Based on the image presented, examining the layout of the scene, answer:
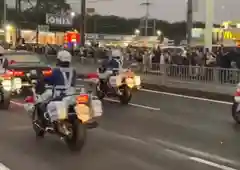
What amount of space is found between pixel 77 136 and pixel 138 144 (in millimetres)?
1367

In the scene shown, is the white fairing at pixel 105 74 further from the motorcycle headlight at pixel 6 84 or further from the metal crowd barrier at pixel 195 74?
the metal crowd barrier at pixel 195 74

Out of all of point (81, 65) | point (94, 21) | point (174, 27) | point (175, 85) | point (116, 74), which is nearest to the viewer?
point (116, 74)

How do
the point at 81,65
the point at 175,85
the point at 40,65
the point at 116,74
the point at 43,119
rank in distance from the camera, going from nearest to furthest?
the point at 43,119 < the point at 116,74 < the point at 40,65 < the point at 175,85 < the point at 81,65

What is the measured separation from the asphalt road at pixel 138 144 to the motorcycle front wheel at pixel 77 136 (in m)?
0.16

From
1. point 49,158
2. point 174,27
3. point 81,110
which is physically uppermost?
point 174,27

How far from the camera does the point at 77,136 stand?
8.52m

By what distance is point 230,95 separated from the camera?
57.9 ft

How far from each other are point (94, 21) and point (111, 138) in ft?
313

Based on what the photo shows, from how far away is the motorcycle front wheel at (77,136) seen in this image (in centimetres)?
850

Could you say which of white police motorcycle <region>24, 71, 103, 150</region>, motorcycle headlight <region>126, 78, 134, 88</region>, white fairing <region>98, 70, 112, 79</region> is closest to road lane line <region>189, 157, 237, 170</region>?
white police motorcycle <region>24, 71, 103, 150</region>

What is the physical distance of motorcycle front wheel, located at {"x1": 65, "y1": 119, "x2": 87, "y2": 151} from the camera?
8498mm

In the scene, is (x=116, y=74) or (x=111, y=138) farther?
(x=116, y=74)

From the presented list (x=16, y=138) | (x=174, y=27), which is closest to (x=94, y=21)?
(x=174, y=27)

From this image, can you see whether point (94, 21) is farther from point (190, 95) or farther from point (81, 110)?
point (81, 110)
